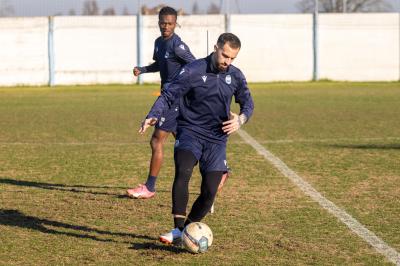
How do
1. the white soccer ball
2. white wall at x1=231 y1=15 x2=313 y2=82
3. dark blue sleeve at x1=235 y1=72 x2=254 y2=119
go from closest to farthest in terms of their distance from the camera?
the white soccer ball
dark blue sleeve at x1=235 y1=72 x2=254 y2=119
white wall at x1=231 y1=15 x2=313 y2=82

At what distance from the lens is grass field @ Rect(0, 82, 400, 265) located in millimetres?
7344

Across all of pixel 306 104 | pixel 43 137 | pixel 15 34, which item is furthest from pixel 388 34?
pixel 43 137

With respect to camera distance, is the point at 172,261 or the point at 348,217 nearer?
the point at 172,261

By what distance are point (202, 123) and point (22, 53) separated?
3107cm

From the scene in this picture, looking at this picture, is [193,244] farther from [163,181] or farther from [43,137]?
[43,137]

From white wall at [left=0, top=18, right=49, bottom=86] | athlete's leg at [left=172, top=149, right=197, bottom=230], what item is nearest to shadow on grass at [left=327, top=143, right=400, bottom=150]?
athlete's leg at [left=172, top=149, right=197, bottom=230]

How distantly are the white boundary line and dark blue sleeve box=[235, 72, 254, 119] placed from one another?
5.07 ft

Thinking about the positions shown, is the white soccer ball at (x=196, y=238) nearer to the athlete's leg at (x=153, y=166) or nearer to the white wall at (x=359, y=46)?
the athlete's leg at (x=153, y=166)

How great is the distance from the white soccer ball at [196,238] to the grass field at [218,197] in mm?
83

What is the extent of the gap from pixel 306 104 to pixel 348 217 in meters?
17.4

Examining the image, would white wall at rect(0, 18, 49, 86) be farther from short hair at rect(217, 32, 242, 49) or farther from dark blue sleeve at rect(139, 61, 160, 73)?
short hair at rect(217, 32, 242, 49)

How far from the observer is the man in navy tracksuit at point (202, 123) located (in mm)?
7332

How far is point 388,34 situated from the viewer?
3828 cm

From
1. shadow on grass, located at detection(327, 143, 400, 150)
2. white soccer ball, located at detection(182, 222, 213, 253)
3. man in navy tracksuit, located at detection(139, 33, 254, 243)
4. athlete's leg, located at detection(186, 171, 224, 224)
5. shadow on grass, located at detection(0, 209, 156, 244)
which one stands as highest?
man in navy tracksuit, located at detection(139, 33, 254, 243)
